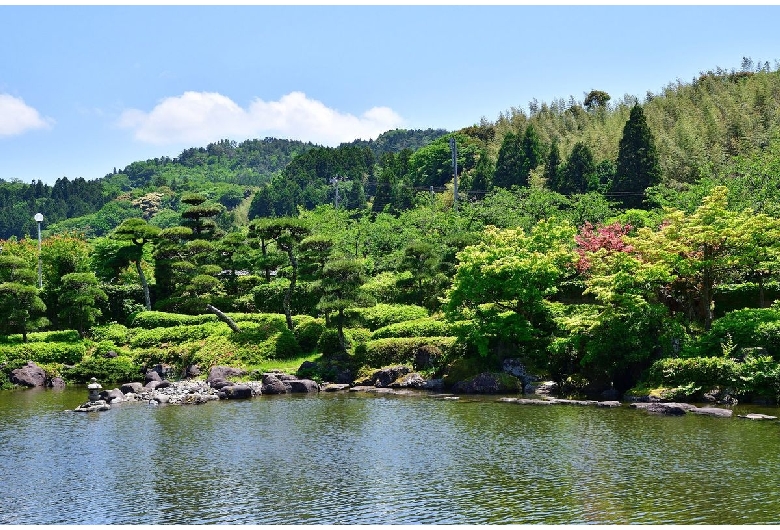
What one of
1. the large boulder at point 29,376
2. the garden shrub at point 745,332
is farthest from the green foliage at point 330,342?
the garden shrub at point 745,332

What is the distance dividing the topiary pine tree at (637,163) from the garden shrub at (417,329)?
73.7 ft

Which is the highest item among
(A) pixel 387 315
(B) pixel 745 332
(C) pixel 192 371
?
(A) pixel 387 315

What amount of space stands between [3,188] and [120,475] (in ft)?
562

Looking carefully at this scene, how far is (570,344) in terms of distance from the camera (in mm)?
36250

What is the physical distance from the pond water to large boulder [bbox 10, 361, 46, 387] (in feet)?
39.2

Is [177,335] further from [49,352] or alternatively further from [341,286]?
[341,286]

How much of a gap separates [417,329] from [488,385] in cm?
654

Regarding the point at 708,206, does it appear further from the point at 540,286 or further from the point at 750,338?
the point at 540,286

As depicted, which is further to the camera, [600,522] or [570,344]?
[570,344]

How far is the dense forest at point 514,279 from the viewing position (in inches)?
1350

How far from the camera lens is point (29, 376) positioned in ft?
146

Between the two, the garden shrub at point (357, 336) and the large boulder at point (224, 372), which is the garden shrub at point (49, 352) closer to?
the large boulder at point (224, 372)

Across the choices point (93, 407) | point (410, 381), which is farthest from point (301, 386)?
point (93, 407)

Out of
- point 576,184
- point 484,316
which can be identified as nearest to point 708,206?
point 484,316
